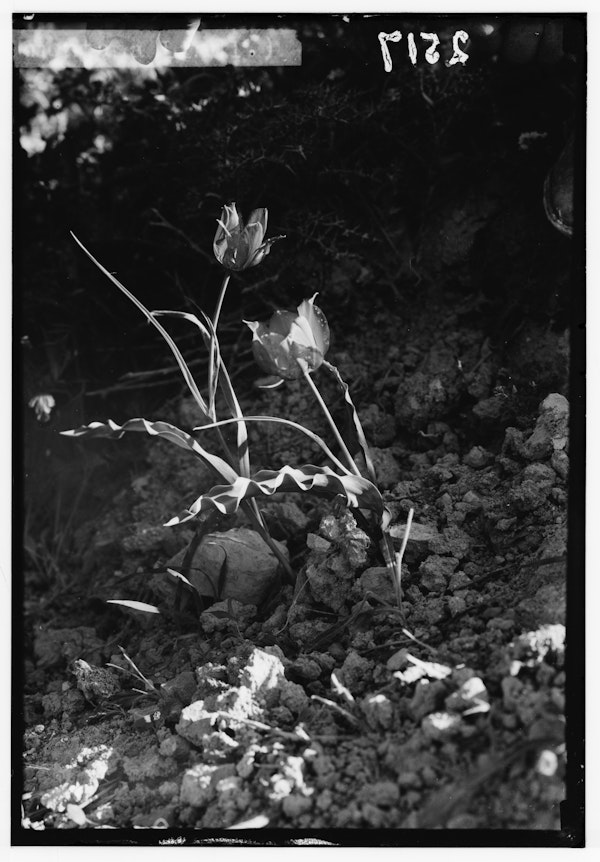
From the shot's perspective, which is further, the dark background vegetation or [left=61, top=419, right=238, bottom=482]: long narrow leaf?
the dark background vegetation

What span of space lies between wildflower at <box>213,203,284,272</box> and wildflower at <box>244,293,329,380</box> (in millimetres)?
102

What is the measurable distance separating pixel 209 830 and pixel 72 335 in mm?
885

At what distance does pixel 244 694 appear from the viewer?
104 cm

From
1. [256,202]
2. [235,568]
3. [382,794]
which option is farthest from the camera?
[256,202]

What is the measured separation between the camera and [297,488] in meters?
1.13

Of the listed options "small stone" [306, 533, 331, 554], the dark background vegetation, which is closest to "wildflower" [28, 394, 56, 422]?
the dark background vegetation

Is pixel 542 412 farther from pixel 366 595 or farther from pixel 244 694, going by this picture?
pixel 244 694

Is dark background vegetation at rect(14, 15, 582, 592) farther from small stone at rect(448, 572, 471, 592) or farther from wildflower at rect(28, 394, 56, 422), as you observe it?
small stone at rect(448, 572, 471, 592)

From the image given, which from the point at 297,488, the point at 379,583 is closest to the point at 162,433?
the point at 297,488

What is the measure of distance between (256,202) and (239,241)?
31 centimetres

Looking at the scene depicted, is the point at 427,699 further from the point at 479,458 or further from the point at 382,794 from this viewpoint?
the point at 479,458

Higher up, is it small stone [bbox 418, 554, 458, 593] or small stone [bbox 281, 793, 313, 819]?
small stone [bbox 418, 554, 458, 593]

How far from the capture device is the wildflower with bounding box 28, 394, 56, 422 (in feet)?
4.71
